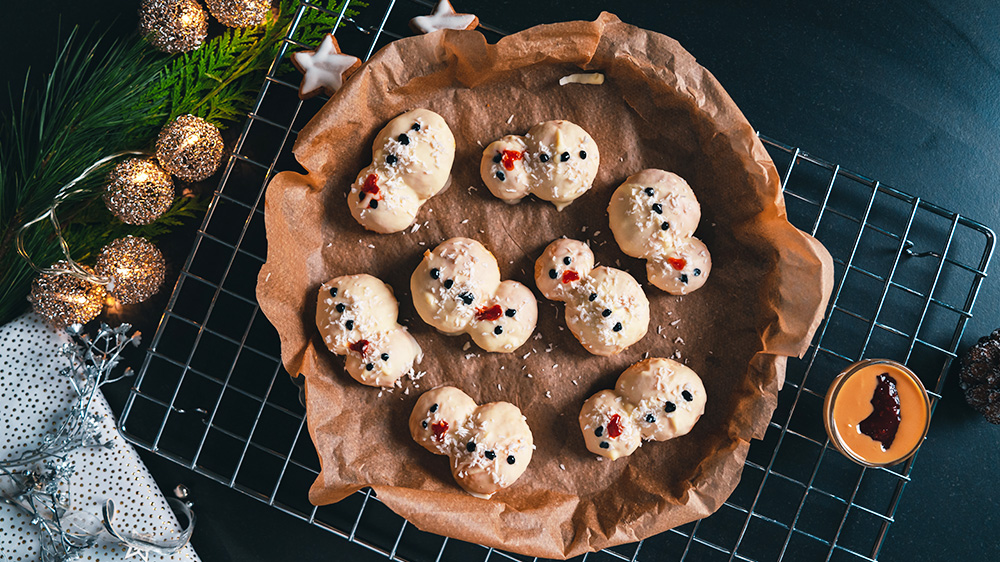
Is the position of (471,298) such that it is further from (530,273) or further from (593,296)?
(593,296)

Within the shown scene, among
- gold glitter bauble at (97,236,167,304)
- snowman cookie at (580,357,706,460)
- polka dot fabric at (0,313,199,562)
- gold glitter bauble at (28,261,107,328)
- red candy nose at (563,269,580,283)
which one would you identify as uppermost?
red candy nose at (563,269,580,283)

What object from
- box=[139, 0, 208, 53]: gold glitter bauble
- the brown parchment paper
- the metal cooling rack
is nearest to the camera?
the brown parchment paper

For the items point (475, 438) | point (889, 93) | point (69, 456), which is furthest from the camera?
point (889, 93)

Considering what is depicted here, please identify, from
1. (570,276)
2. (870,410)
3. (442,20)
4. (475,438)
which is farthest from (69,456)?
(870,410)

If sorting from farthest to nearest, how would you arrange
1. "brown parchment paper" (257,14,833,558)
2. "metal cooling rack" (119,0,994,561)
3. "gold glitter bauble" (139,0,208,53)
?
1. "metal cooling rack" (119,0,994,561)
2. "gold glitter bauble" (139,0,208,53)
3. "brown parchment paper" (257,14,833,558)

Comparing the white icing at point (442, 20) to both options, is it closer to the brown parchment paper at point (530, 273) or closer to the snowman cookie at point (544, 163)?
the brown parchment paper at point (530, 273)

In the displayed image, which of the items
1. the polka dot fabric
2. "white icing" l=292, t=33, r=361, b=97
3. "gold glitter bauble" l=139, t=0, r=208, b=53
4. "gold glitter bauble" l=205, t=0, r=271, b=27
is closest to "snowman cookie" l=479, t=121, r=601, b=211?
"white icing" l=292, t=33, r=361, b=97

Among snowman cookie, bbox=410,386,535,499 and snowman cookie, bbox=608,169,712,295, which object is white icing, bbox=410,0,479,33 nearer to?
snowman cookie, bbox=608,169,712,295

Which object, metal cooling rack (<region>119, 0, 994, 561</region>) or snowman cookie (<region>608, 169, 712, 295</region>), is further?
metal cooling rack (<region>119, 0, 994, 561</region>)
